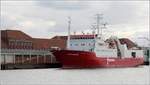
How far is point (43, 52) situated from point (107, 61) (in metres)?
17.0

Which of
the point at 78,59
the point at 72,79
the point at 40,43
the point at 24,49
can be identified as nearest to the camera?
the point at 72,79

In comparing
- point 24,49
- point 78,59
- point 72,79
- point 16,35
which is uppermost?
point 16,35

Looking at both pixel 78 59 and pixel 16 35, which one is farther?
pixel 16 35

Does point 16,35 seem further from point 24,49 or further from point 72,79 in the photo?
point 72,79

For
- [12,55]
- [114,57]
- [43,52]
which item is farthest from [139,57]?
[12,55]

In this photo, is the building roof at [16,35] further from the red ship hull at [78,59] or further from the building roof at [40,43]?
the red ship hull at [78,59]

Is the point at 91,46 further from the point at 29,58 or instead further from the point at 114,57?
the point at 29,58

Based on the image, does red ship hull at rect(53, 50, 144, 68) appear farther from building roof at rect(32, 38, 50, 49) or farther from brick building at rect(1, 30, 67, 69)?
building roof at rect(32, 38, 50, 49)

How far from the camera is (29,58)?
264ft

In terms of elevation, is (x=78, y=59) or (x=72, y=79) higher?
(x=78, y=59)

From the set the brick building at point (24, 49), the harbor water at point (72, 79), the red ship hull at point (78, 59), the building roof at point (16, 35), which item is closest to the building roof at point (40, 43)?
the brick building at point (24, 49)

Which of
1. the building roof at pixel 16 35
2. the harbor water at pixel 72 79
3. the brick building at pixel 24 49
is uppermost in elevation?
the building roof at pixel 16 35

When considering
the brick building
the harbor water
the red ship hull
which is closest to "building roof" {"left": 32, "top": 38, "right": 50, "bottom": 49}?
the brick building

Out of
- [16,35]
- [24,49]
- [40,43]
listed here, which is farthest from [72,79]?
[40,43]
